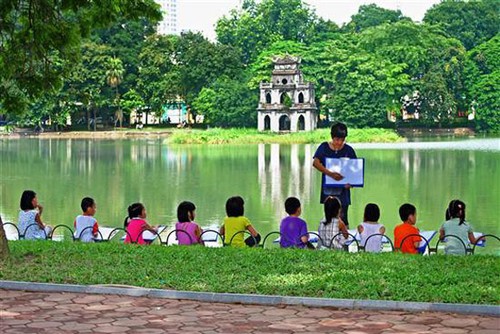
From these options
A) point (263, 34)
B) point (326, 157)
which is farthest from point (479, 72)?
point (326, 157)

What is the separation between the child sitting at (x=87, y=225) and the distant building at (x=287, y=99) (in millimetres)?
46028

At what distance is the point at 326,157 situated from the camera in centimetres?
877

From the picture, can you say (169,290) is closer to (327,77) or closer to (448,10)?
(327,77)

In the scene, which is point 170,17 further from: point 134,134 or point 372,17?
point 134,134

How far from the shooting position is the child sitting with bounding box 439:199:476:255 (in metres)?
7.69

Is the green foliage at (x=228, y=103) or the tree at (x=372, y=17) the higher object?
the tree at (x=372, y=17)

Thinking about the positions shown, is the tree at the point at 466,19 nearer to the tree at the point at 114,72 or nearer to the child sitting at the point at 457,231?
the tree at the point at 114,72

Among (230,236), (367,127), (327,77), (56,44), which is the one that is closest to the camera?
(230,236)

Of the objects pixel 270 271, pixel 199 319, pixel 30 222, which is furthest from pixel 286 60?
pixel 199 319

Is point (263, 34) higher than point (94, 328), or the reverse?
point (263, 34)

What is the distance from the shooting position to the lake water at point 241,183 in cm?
1599

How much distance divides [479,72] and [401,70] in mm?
5450

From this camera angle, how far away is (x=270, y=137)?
4978 cm

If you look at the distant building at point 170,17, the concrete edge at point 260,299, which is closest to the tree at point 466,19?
the distant building at point 170,17
